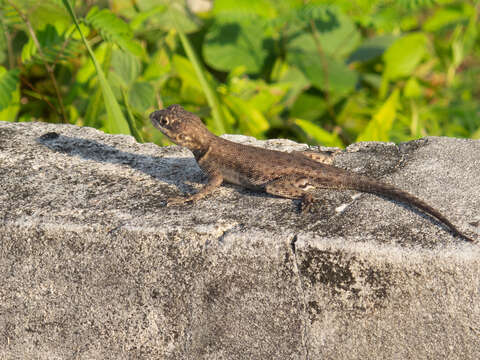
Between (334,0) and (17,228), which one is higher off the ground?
(334,0)

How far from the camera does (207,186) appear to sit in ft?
12.8

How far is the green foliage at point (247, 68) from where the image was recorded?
591 centimetres

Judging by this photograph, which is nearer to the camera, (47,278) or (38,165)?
(47,278)

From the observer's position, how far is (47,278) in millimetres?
3570

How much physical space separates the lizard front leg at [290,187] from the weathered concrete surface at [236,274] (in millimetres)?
108

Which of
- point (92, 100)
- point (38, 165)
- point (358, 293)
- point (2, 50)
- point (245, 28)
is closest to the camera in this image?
point (358, 293)

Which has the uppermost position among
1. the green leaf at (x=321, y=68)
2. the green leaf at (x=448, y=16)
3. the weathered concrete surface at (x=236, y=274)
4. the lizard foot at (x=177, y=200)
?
the green leaf at (x=448, y=16)

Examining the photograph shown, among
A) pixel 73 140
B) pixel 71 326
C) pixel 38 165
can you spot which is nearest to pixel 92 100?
pixel 73 140

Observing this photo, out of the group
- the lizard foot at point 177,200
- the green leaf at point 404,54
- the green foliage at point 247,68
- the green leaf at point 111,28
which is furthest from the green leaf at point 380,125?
the lizard foot at point 177,200

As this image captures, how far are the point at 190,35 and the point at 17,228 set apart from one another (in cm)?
494

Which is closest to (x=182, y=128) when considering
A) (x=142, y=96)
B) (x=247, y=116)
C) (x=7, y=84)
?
(x=142, y=96)

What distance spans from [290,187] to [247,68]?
3797 millimetres

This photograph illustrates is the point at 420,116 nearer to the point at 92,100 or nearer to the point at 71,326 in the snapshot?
the point at 92,100

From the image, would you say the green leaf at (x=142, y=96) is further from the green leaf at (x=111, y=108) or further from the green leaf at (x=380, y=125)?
the green leaf at (x=380, y=125)
